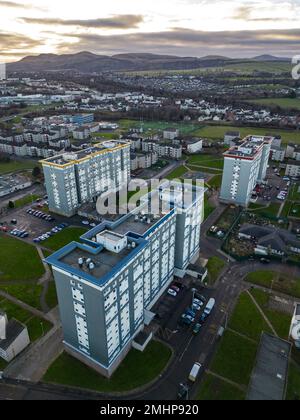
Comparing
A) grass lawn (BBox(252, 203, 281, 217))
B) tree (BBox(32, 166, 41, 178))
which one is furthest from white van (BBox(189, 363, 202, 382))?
tree (BBox(32, 166, 41, 178))

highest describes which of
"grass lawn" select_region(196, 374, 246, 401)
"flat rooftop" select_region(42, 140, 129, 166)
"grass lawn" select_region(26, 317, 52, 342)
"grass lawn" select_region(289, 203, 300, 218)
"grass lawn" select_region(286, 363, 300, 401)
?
"flat rooftop" select_region(42, 140, 129, 166)

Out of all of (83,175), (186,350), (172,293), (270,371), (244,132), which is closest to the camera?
(270,371)

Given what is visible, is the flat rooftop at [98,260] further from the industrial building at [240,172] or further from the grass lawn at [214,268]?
the industrial building at [240,172]

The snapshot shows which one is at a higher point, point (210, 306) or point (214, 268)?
point (214, 268)

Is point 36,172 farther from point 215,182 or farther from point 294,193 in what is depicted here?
point 294,193

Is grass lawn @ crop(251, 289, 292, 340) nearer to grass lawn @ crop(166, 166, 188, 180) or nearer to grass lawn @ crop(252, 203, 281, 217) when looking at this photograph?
grass lawn @ crop(252, 203, 281, 217)

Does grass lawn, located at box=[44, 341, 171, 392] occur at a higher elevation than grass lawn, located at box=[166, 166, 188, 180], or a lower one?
lower

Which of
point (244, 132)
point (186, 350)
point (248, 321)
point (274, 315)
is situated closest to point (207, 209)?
point (274, 315)

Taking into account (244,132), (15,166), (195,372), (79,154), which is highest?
(79,154)
